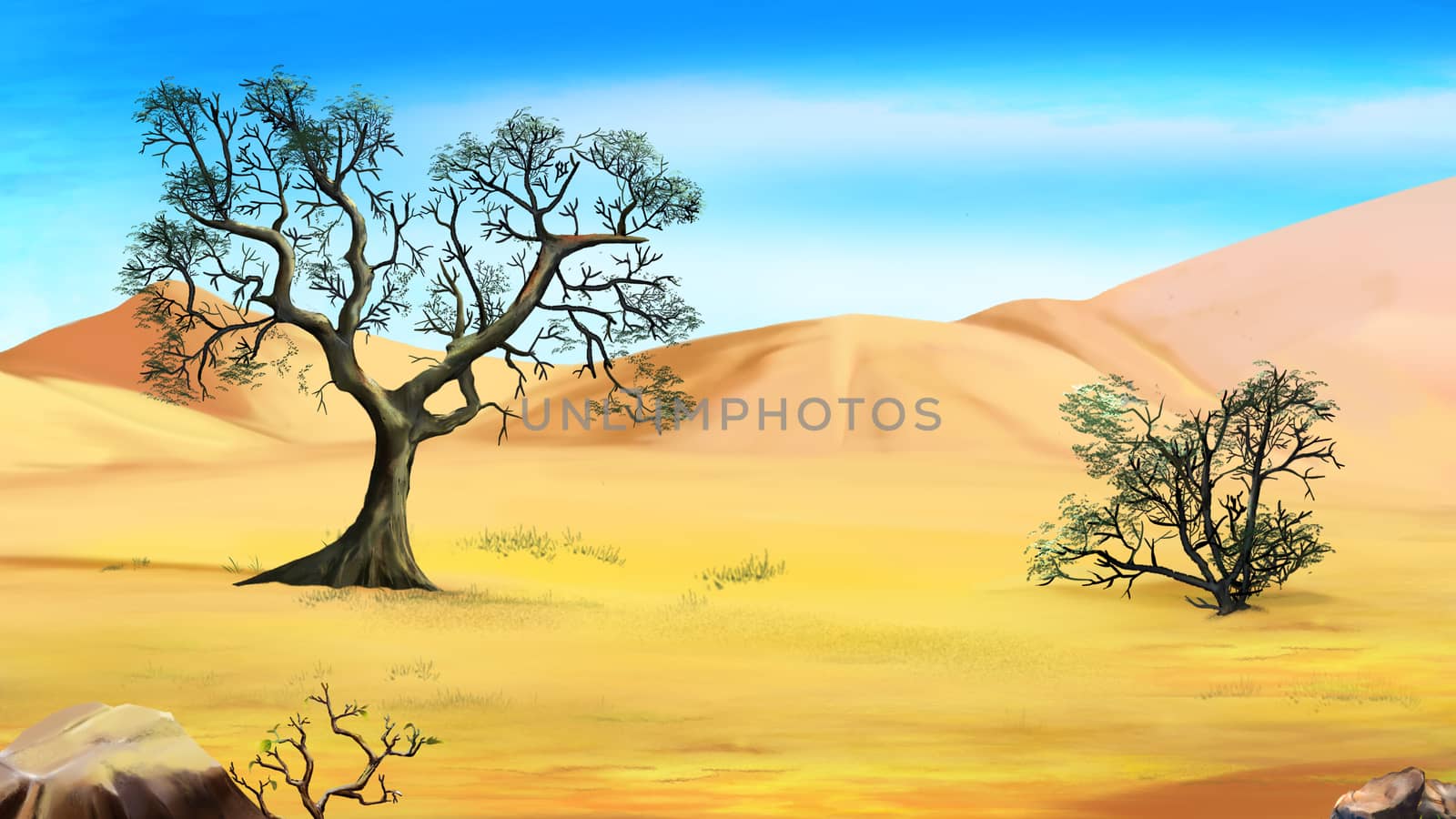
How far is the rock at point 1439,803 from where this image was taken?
7879 millimetres

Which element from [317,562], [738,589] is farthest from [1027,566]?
[317,562]

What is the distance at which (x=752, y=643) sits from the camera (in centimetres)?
1927

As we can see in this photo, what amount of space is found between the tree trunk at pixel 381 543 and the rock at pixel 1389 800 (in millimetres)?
17610

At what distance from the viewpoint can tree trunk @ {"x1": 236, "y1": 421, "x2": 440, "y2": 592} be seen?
24.2 meters

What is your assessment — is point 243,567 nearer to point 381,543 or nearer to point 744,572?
point 381,543

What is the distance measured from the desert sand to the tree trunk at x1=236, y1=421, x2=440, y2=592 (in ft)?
3.18

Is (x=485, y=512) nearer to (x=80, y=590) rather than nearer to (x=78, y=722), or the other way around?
(x=80, y=590)

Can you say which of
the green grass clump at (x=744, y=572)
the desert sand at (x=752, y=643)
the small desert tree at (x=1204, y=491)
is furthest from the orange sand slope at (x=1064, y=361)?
the small desert tree at (x=1204, y=491)

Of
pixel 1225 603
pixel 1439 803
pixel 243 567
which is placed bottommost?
pixel 1439 803

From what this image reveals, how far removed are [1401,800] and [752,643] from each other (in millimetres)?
11830

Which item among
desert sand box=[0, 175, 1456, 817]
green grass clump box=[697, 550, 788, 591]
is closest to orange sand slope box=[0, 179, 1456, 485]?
desert sand box=[0, 175, 1456, 817]

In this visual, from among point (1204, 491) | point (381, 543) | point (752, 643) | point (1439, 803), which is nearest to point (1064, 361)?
point (1204, 491)

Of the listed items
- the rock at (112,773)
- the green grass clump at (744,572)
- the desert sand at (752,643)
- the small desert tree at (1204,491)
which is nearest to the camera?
the rock at (112,773)

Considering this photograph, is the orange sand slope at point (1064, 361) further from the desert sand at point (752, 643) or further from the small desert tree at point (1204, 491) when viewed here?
the small desert tree at point (1204, 491)
